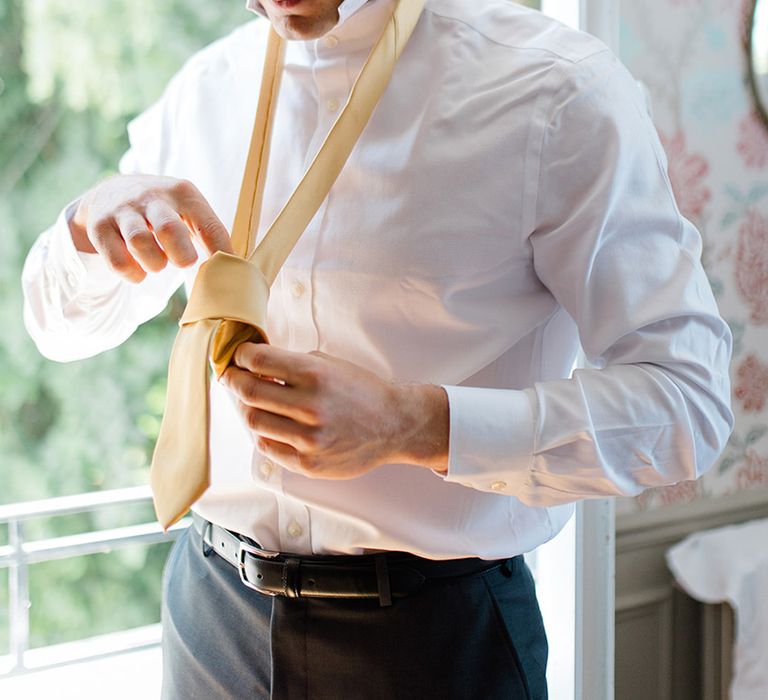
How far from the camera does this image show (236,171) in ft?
3.50

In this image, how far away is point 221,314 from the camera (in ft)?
2.35

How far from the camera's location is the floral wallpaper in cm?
166

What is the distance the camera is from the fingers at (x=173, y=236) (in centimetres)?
77

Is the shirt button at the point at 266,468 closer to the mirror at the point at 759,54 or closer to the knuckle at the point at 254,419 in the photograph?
the knuckle at the point at 254,419

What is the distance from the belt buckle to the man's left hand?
25 centimetres

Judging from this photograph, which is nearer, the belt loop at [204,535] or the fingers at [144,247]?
the fingers at [144,247]

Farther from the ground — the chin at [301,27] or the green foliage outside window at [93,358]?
the chin at [301,27]

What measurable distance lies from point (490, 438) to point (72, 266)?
496 millimetres

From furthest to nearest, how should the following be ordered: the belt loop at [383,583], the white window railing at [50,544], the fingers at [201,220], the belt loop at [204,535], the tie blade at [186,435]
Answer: the white window railing at [50,544], the belt loop at [204,535], the belt loop at [383,583], the fingers at [201,220], the tie blade at [186,435]

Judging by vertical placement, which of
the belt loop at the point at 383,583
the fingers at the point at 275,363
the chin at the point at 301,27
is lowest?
the belt loop at the point at 383,583

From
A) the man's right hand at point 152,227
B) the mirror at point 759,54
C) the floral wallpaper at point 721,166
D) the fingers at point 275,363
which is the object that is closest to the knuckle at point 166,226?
Result: the man's right hand at point 152,227

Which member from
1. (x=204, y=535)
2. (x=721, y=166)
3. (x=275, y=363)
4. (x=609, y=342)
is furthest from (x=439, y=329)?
Answer: (x=721, y=166)

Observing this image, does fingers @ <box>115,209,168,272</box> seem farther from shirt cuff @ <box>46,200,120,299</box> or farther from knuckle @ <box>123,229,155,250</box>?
shirt cuff @ <box>46,200,120,299</box>

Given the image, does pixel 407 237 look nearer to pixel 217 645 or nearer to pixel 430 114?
pixel 430 114
